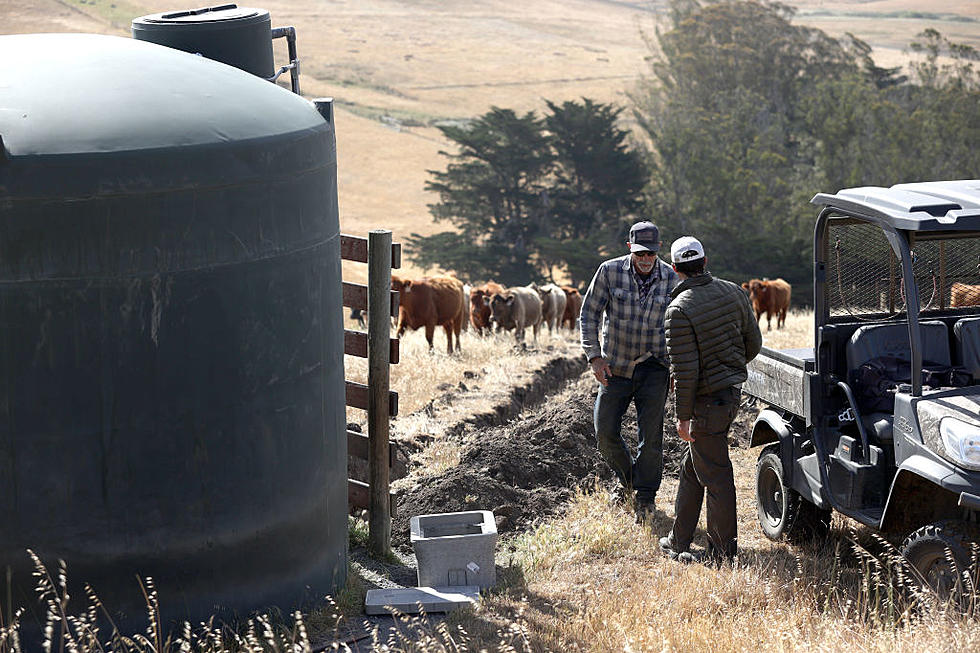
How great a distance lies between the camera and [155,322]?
5355mm

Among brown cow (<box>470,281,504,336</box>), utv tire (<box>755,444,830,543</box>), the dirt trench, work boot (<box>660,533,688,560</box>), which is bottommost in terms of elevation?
brown cow (<box>470,281,504,336</box>)

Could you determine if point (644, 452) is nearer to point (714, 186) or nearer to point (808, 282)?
point (808, 282)

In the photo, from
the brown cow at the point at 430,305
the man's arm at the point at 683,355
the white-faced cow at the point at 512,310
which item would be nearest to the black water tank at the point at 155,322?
the man's arm at the point at 683,355

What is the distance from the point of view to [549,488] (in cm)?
886

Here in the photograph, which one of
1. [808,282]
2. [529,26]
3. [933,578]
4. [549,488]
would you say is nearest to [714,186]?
[808,282]

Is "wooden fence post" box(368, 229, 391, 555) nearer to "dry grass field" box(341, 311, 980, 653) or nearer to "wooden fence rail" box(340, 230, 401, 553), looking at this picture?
"wooden fence rail" box(340, 230, 401, 553)

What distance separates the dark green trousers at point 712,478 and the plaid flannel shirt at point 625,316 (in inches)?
39.2

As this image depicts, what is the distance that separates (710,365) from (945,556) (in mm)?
1755

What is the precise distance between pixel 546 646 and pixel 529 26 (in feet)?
397

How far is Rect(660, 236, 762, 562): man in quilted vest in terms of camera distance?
659 centimetres

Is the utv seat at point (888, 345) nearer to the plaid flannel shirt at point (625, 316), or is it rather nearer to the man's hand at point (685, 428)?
the man's hand at point (685, 428)

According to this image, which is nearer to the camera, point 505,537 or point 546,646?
point 546,646

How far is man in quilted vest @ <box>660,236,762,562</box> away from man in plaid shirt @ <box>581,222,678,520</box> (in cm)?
85

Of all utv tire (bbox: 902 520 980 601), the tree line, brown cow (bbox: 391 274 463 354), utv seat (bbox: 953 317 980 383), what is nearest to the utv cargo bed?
utv seat (bbox: 953 317 980 383)
